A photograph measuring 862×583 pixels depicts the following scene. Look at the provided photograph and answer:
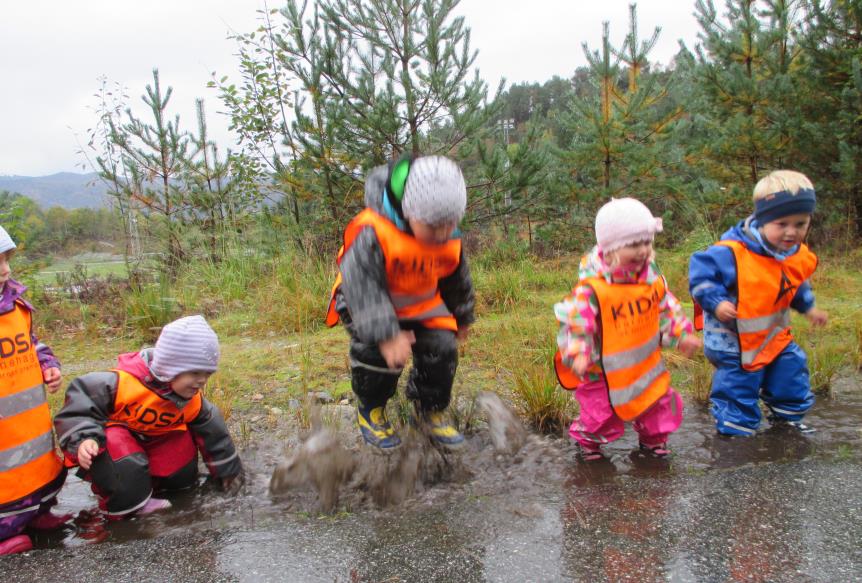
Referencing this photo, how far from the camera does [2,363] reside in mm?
2449

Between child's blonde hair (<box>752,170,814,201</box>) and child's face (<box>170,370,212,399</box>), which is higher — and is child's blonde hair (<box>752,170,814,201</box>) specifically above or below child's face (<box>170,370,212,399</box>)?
above

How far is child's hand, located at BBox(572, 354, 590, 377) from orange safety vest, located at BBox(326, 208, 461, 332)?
1.97 ft

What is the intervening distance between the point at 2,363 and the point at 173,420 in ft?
2.31

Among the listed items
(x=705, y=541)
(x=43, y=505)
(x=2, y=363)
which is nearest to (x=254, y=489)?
(x=43, y=505)

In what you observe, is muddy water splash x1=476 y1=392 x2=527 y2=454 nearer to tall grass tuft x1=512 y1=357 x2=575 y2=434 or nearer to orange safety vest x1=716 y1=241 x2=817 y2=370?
tall grass tuft x1=512 y1=357 x2=575 y2=434

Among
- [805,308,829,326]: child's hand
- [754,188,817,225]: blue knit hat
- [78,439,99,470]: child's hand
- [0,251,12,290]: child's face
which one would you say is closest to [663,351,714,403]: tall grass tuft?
[805,308,829,326]: child's hand

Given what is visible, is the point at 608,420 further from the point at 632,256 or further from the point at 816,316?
the point at 816,316

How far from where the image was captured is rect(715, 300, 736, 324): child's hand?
278 cm

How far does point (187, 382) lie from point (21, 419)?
66cm

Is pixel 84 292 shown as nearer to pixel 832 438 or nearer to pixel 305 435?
pixel 305 435

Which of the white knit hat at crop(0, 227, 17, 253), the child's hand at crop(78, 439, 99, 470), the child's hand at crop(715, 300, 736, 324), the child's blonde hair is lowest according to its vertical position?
the child's hand at crop(78, 439, 99, 470)

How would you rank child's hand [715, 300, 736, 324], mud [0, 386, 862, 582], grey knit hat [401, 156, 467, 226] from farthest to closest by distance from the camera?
child's hand [715, 300, 736, 324] < grey knit hat [401, 156, 467, 226] < mud [0, 386, 862, 582]

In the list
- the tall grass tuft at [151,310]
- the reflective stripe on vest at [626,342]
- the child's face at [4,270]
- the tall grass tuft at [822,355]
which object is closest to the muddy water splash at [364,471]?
the reflective stripe on vest at [626,342]

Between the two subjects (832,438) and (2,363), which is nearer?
(2,363)
